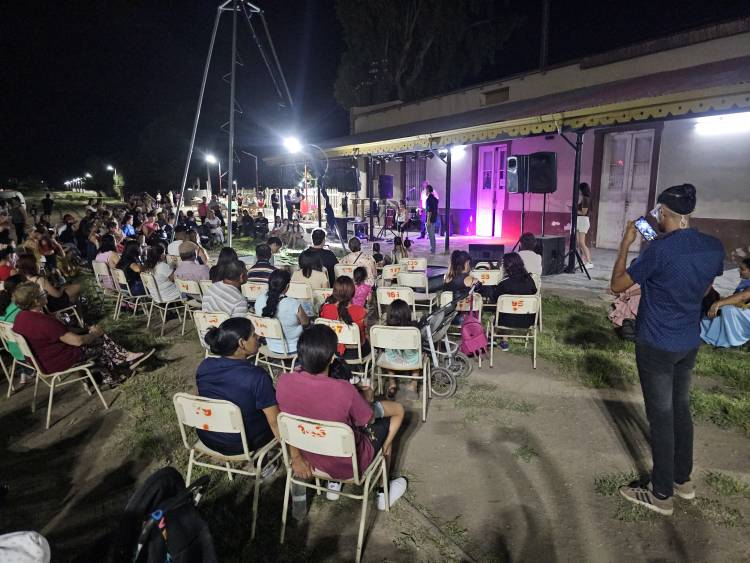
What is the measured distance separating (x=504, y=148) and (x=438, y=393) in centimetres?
1165

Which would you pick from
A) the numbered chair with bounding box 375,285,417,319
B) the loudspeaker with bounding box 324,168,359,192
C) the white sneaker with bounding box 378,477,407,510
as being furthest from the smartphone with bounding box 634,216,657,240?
the loudspeaker with bounding box 324,168,359,192

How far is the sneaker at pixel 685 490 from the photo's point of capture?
2.86 metres

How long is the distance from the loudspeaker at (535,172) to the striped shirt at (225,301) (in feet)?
22.5

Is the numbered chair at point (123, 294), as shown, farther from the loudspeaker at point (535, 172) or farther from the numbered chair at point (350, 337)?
the loudspeaker at point (535, 172)

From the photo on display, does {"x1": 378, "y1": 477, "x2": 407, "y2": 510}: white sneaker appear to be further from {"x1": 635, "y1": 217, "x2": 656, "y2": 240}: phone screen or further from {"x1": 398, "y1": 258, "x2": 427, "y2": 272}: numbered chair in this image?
{"x1": 398, "y1": 258, "x2": 427, "y2": 272}: numbered chair

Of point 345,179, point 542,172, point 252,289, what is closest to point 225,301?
point 252,289

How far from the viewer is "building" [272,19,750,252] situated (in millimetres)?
7690

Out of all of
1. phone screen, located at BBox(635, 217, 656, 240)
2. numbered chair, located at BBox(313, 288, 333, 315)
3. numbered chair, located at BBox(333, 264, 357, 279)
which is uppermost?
phone screen, located at BBox(635, 217, 656, 240)

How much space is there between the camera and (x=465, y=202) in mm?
15719

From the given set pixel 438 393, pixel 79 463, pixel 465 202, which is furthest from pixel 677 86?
pixel 79 463

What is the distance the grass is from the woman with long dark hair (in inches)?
105

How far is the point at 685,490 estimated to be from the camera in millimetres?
2871

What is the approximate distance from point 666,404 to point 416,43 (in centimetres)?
2605

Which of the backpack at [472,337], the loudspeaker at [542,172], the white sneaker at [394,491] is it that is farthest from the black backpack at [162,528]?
the loudspeaker at [542,172]
